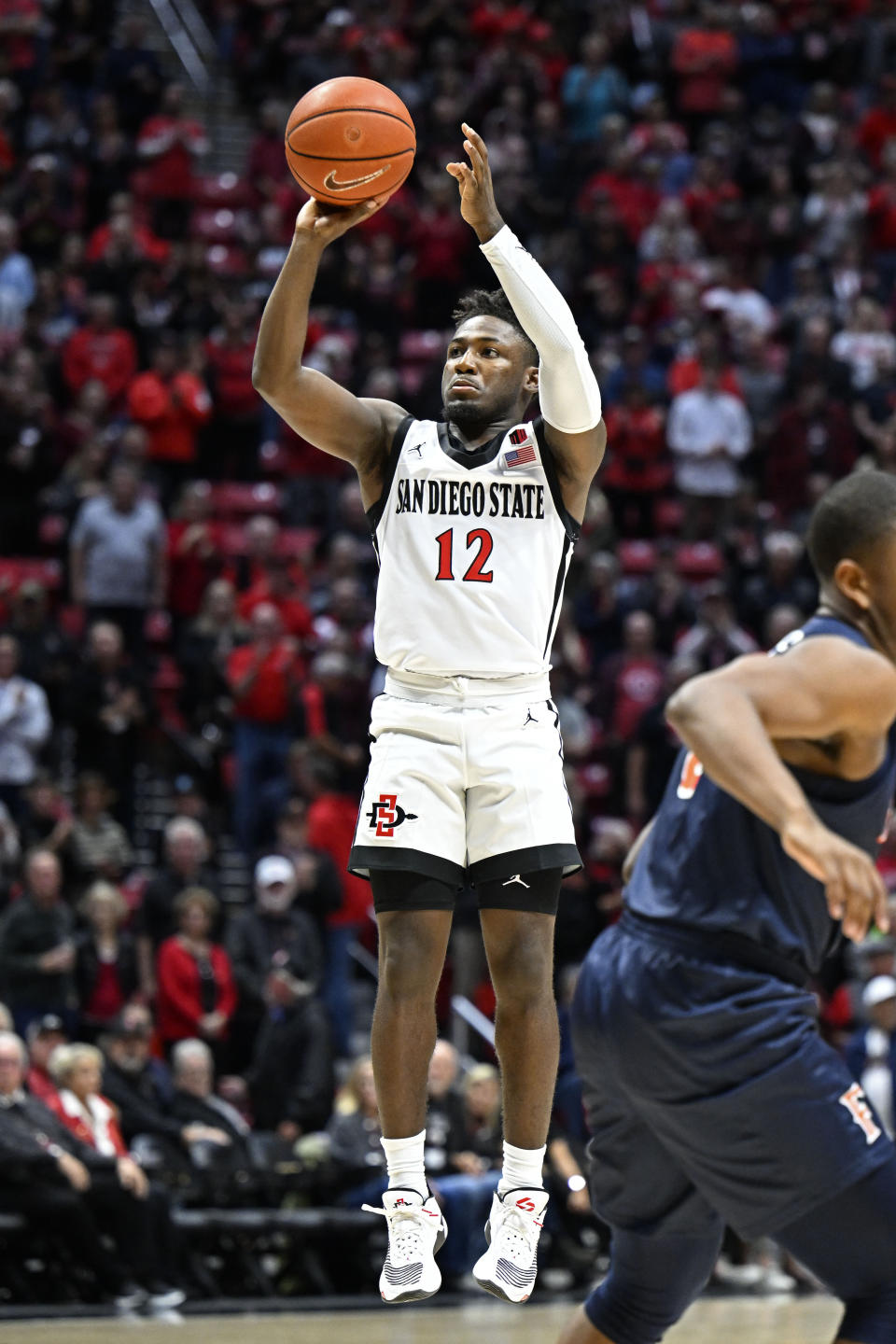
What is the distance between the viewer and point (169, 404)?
17.1 meters

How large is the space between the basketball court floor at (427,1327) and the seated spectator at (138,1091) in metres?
1.53

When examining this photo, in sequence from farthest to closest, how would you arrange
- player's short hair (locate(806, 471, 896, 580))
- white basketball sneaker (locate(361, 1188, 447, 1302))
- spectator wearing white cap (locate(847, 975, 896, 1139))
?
spectator wearing white cap (locate(847, 975, 896, 1139)) → white basketball sneaker (locate(361, 1188, 447, 1302)) → player's short hair (locate(806, 471, 896, 580))

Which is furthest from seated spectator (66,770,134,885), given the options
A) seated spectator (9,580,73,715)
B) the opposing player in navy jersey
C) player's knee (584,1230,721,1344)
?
the opposing player in navy jersey

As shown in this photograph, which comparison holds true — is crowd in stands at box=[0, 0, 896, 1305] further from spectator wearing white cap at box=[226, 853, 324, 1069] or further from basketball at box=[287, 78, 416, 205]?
basketball at box=[287, 78, 416, 205]

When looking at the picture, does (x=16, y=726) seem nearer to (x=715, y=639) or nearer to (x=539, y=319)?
(x=715, y=639)

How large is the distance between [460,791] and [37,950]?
7.40 m

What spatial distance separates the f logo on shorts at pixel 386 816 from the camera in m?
6.03

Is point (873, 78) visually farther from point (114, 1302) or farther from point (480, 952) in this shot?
point (114, 1302)

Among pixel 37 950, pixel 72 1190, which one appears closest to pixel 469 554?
pixel 72 1190

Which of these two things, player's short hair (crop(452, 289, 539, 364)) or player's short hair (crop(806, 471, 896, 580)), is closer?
player's short hair (crop(806, 471, 896, 580))

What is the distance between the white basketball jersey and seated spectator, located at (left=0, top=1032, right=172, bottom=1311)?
601cm

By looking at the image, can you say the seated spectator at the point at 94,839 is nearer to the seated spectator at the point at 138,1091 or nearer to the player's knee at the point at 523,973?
the seated spectator at the point at 138,1091

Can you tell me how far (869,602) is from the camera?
4.73m

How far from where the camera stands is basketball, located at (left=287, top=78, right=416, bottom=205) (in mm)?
5992
